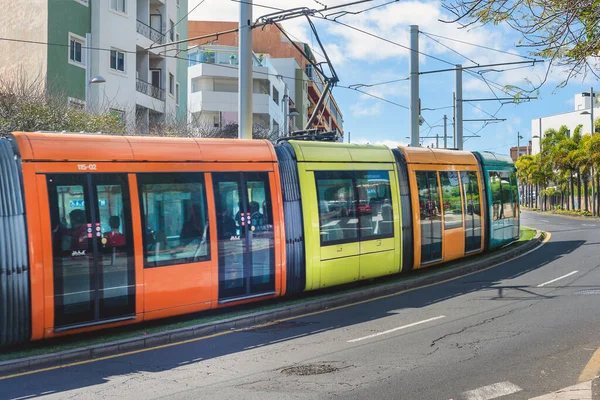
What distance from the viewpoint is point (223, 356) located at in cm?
853

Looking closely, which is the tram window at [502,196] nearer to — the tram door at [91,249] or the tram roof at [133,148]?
the tram roof at [133,148]

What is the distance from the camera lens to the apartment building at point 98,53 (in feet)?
79.4

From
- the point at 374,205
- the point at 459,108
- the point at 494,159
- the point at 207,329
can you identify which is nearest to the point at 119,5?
the point at 459,108

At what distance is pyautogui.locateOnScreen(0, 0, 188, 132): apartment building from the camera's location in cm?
2419

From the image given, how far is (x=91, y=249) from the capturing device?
9102 mm

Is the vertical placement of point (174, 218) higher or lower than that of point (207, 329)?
higher

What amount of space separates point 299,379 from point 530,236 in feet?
65.7

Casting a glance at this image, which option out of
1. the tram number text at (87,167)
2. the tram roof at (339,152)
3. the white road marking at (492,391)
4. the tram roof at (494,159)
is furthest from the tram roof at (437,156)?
the white road marking at (492,391)

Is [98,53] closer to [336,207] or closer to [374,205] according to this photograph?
[374,205]

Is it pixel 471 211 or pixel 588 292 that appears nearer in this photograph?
pixel 588 292

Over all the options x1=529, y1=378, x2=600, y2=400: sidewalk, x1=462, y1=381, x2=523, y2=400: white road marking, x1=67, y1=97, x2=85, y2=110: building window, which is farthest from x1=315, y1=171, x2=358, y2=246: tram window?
x1=67, y1=97, x2=85, y2=110: building window

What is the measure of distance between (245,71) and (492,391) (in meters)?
9.94

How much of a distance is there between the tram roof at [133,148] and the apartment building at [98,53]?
1036 centimetres

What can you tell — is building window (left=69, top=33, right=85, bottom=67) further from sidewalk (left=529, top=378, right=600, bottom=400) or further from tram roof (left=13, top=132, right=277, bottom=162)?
sidewalk (left=529, top=378, right=600, bottom=400)
